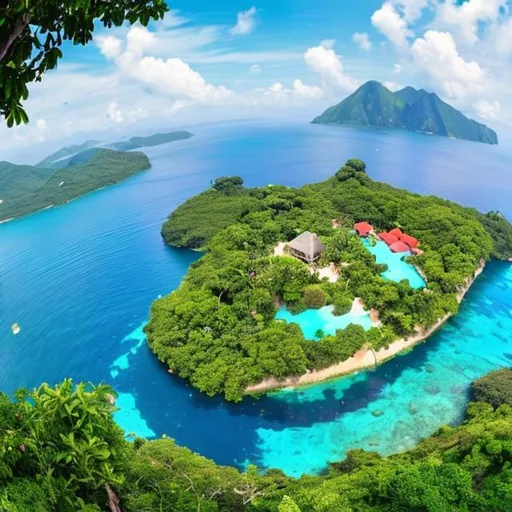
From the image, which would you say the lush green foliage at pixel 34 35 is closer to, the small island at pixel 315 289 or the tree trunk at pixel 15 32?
the tree trunk at pixel 15 32

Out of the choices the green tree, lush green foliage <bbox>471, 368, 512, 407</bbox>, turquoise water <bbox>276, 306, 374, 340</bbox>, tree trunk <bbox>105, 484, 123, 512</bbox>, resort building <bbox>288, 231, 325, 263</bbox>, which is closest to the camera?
tree trunk <bbox>105, 484, 123, 512</bbox>

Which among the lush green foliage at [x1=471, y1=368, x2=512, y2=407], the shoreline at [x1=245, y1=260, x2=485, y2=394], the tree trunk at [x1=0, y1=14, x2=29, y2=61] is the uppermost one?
the tree trunk at [x1=0, y1=14, x2=29, y2=61]

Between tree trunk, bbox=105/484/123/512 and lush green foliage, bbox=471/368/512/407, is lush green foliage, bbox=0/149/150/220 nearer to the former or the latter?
tree trunk, bbox=105/484/123/512

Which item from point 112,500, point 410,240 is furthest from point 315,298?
point 112,500

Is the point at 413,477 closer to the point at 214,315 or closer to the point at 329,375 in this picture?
the point at 329,375

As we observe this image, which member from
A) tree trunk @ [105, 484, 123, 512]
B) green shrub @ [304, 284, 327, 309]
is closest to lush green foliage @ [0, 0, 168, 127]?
tree trunk @ [105, 484, 123, 512]

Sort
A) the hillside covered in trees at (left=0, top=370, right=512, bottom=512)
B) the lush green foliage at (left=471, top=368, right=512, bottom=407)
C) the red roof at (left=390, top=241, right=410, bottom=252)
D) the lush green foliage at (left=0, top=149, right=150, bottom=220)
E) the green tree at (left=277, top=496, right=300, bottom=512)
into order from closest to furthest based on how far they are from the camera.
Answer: the hillside covered in trees at (left=0, top=370, right=512, bottom=512) → the green tree at (left=277, top=496, right=300, bottom=512) → the lush green foliage at (left=471, top=368, right=512, bottom=407) → the red roof at (left=390, top=241, right=410, bottom=252) → the lush green foliage at (left=0, top=149, right=150, bottom=220)

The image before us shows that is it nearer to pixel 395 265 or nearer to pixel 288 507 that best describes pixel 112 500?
pixel 288 507
